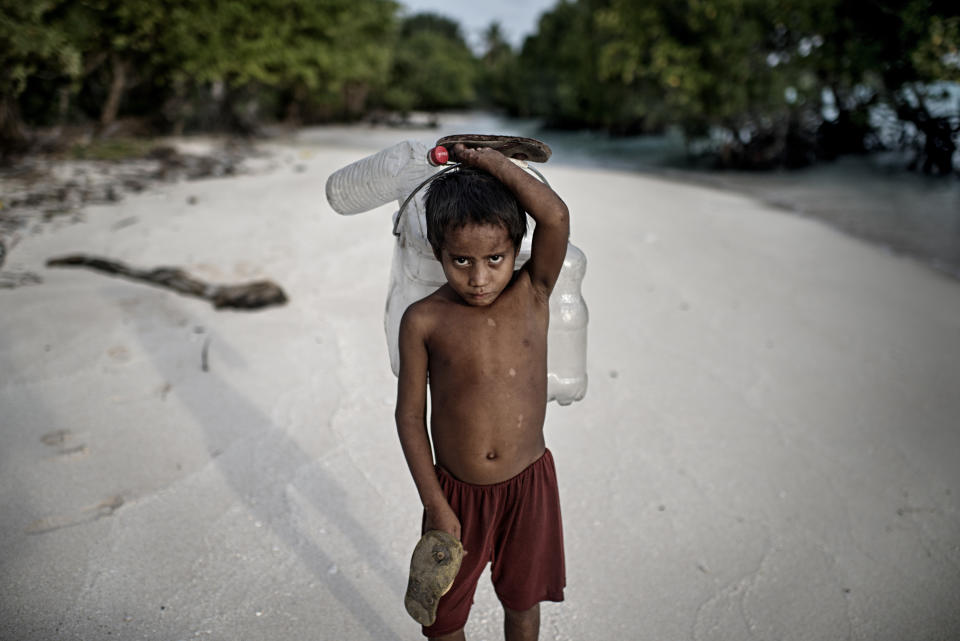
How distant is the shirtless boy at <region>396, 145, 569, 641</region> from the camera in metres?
1.45

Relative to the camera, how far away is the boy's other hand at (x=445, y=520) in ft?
5.15

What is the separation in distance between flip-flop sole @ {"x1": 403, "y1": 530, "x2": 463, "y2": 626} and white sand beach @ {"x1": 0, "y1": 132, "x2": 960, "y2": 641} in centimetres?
62

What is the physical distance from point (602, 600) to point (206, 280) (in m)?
3.73

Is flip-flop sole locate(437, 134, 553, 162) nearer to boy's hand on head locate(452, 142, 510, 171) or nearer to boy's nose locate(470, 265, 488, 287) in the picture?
boy's hand on head locate(452, 142, 510, 171)

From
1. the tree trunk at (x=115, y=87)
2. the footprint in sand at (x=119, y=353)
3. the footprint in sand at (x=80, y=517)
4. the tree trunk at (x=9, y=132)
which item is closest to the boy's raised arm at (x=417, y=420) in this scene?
the footprint in sand at (x=80, y=517)

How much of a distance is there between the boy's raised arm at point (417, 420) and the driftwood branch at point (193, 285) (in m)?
3.08

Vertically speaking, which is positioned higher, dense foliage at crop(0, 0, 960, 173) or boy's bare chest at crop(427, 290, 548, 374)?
dense foliage at crop(0, 0, 960, 173)

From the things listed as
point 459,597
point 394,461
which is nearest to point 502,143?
point 459,597

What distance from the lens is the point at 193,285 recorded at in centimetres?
450

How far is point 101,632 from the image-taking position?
197cm

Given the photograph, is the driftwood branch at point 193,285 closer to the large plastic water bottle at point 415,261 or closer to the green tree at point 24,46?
the large plastic water bottle at point 415,261

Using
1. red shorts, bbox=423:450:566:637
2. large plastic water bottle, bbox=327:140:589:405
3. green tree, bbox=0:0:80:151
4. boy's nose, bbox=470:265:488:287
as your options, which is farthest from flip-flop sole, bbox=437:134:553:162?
green tree, bbox=0:0:80:151

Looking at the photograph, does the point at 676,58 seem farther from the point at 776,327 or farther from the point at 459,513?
the point at 459,513

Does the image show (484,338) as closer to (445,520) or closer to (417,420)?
(417,420)
